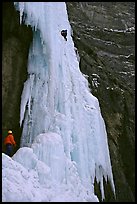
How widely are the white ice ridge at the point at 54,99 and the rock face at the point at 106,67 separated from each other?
0.40 m

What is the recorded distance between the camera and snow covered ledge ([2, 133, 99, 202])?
26.3ft

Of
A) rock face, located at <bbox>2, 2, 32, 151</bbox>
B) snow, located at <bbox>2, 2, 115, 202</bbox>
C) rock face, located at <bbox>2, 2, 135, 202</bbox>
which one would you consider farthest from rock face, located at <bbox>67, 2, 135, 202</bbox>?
rock face, located at <bbox>2, 2, 32, 151</bbox>

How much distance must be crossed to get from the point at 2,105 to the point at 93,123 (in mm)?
3278

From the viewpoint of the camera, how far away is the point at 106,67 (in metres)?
22.7

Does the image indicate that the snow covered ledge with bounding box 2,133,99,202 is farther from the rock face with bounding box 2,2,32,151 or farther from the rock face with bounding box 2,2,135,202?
the rock face with bounding box 2,2,135,202

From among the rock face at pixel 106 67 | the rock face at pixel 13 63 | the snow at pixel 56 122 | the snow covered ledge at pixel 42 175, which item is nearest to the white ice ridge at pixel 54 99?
the snow at pixel 56 122

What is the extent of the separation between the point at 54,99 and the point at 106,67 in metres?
10.9

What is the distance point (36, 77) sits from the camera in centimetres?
1235

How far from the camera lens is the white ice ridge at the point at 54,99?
1176 centimetres

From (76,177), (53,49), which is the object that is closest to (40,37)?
(53,49)

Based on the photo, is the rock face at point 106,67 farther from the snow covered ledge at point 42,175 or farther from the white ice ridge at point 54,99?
the snow covered ledge at point 42,175

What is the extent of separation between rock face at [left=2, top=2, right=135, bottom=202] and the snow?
17.0 inches

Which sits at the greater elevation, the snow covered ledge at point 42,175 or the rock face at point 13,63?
the rock face at point 13,63

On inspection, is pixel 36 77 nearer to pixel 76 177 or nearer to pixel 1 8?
pixel 1 8
